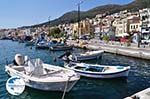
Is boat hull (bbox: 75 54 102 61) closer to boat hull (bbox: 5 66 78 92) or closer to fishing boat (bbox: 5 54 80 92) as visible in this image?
fishing boat (bbox: 5 54 80 92)

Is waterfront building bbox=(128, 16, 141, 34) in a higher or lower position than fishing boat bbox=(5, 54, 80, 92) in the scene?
higher

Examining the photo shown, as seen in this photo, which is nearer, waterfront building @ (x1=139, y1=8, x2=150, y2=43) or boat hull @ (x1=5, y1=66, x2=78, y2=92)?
boat hull @ (x1=5, y1=66, x2=78, y2=92)

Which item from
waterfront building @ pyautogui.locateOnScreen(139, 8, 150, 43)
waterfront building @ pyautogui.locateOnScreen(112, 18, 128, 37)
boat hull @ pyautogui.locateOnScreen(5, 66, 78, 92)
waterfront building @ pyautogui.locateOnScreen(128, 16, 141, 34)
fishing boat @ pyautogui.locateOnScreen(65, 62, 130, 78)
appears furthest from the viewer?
waterfront building @ pyautogui.locateOnScreen(112, 18, 128, 37)

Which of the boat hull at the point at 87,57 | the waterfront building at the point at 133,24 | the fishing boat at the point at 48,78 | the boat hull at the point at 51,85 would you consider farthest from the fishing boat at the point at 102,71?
the waterfront building at the point at 133,24

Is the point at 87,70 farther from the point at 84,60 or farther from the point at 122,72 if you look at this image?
the point at 84,60

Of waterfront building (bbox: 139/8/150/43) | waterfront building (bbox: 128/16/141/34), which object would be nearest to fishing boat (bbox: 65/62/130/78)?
waterfront building (bbox: 139/8/150/43)

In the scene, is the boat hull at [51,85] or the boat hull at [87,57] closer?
the boat hull at [51,85]

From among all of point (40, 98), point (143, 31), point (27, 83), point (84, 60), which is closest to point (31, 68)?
point (27, 83)

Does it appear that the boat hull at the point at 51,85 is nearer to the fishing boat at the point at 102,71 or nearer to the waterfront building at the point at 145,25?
the fishing boat at the point at 102,71

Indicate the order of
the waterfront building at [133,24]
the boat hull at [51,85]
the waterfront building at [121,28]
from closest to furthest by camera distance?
the boat hull at [51,85] < the waterfront building at [133,24] < the waterfront building at [121,28]

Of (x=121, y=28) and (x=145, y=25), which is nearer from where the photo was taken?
(x=145, y=25)

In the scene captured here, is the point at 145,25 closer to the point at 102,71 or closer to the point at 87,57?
the point at 87,57

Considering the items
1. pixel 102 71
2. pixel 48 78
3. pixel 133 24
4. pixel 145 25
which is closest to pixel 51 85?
pixel 48 78

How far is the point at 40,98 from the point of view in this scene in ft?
76.1
